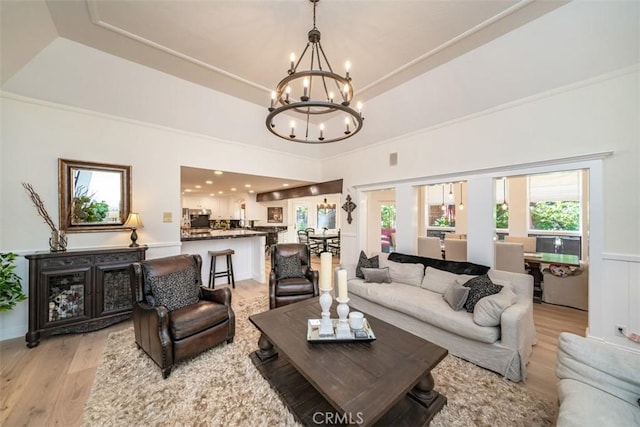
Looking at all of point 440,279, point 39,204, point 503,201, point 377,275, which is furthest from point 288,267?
point 503,201

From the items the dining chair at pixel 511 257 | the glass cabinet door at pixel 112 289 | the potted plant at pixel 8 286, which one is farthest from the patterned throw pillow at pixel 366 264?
the potted plant at pixel 8 286

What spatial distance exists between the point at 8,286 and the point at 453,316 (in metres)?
4.81

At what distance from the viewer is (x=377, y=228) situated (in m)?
7.30

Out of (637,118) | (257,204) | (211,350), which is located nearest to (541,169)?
(637,118)

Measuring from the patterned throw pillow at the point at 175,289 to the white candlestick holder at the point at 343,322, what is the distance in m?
1.74

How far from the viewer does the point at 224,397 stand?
196 cm

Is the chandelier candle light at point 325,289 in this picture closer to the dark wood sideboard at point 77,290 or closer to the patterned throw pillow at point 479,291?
the patterned throw pillow at point 479,291

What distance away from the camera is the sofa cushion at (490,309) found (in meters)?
2.25

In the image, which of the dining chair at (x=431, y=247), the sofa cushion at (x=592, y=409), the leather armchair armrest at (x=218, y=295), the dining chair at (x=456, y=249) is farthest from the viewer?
the dining chair at (x=431, y=247)

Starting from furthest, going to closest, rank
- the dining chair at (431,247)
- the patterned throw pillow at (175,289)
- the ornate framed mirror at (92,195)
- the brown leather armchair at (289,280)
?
the dining chair at (431,247) → the brown leather armchair at (289,280) → the ornate framed mirror at (92,195) → the patterned throw pillow at (175,289)

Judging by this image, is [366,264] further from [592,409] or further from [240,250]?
[240,250]

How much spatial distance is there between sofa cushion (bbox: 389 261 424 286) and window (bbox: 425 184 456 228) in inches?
177

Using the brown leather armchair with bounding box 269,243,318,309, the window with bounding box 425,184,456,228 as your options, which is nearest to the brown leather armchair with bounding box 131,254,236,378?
the brown leather armchair with bounding box 269,243,318,309

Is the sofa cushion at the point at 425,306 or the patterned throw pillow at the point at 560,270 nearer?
the sofa cushion at the point at 425,306
